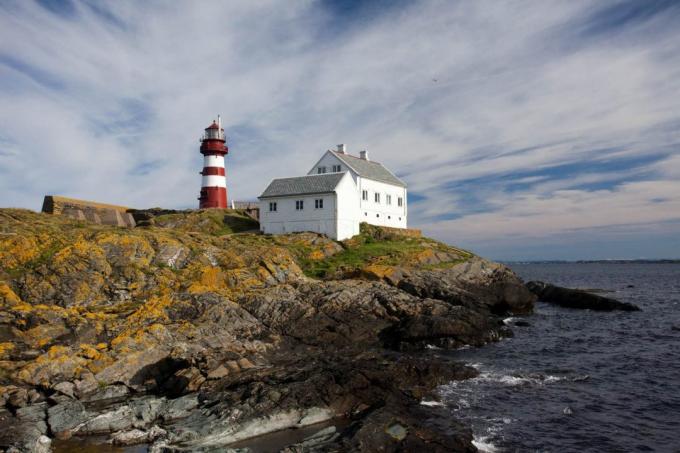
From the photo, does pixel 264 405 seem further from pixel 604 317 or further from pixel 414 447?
pixel 604 317

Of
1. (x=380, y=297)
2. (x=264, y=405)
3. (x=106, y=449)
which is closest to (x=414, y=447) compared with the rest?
(x=264, y=405)

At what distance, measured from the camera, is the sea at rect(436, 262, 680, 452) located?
55.8 feet

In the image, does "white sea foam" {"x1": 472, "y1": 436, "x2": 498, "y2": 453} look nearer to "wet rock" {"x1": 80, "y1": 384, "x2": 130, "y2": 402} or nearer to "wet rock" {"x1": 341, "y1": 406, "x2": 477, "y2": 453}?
"wet rock" {"x1": 341, "y1": 406, "x2": 477, "y2": 453}

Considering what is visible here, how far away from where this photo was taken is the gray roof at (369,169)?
179ft

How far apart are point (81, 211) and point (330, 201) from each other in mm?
23476

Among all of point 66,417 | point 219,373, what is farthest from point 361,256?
point 66,417

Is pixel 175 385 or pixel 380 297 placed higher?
pixel 380 297

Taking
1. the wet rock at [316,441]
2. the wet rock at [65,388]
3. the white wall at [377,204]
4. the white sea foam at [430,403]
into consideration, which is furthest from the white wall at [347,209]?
the wet rock at [316,441]

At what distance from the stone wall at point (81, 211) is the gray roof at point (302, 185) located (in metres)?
14.2

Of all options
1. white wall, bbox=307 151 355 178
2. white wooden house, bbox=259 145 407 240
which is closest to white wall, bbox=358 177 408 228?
white wooden house, bbox=259 145 407 240

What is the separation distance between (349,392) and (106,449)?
892cm

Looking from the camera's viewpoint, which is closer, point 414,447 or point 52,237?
point 414,447

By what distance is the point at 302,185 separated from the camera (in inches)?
1953

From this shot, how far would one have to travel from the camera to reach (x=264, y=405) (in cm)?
1806
